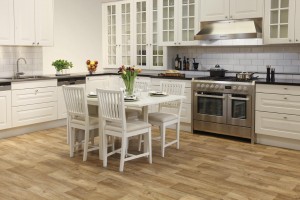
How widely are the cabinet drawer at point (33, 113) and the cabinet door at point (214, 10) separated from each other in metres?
2.98

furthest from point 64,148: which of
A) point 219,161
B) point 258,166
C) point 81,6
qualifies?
point 81,6

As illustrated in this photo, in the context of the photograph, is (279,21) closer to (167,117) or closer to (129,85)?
(167,117)

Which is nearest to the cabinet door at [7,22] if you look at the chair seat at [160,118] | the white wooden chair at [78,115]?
the white wooden chair at [78,115]

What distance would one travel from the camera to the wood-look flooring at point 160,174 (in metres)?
3.40

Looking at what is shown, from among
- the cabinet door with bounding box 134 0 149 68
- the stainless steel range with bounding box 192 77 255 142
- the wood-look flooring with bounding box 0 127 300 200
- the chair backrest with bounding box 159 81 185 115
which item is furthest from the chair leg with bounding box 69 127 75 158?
the cabinet door with bounding box 134 0 149 68

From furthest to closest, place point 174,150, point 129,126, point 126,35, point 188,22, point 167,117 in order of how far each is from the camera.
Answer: point 126,35
point 188,22
point 174,150
point 167,117
point 129,126

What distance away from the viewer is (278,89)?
16.1 ft

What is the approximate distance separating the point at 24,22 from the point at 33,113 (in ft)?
4.98

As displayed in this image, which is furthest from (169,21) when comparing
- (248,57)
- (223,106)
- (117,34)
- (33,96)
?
(33,96)

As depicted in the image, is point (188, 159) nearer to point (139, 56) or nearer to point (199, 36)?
point (199, 36)

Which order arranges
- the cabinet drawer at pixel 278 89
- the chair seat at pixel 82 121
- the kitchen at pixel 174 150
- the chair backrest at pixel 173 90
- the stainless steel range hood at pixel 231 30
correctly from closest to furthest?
1. the kitchen at pixel 174 150
2. the chair seat at pixel 82 121
3. the cabinet drawer at pixel 278 89
4. the chair backrest at pixel 173 90
5. the stainless steel range hood at pixel 231 30

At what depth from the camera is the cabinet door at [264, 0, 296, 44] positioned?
5008 millimetres

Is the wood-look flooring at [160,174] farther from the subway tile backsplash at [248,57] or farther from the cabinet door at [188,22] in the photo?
the cabinet door at [188,22]

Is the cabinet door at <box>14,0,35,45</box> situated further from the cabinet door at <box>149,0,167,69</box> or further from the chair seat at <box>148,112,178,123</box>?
the chair seat at <box>148,112,178,123</box>
